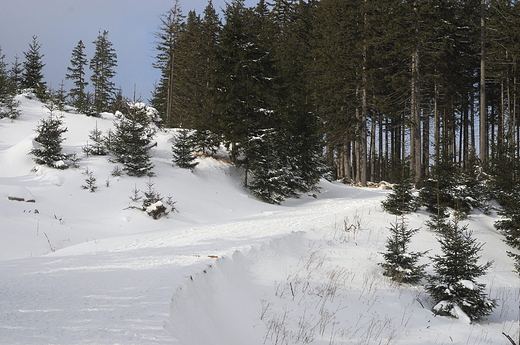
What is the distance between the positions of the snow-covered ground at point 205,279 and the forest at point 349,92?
2.90 meters

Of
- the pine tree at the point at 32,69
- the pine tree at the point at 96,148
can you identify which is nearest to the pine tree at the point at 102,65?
the pine tree at the point at 32,69

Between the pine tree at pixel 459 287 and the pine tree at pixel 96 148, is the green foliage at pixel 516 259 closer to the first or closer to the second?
the pine tree at pixel 459 287

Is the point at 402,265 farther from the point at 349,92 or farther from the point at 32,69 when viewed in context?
the point at 32,69

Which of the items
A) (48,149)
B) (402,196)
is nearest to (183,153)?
(48,149)

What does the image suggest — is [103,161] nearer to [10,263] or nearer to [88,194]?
[88,194]

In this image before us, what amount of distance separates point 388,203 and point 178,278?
28.8ft

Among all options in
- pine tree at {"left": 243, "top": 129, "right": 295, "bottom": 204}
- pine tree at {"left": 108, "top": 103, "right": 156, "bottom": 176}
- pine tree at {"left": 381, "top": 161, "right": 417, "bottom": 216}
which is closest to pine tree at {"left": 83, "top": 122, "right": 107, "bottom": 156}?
pine tree at {"left": 108, "top": 103, "right": 156, "bottom": 176}

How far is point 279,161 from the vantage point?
1762cm

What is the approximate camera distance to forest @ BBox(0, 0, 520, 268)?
478 inches

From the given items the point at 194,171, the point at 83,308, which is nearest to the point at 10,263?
the point at 83,308

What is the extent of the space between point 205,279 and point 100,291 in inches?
57.6

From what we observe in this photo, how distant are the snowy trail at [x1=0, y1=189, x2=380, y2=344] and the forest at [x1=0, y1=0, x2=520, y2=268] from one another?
8176 millimetres

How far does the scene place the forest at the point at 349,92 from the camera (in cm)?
1213

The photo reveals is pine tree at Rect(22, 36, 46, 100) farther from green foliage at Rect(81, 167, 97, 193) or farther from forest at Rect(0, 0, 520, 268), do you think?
green foliage at Rect(81, 167, 97, 193)
